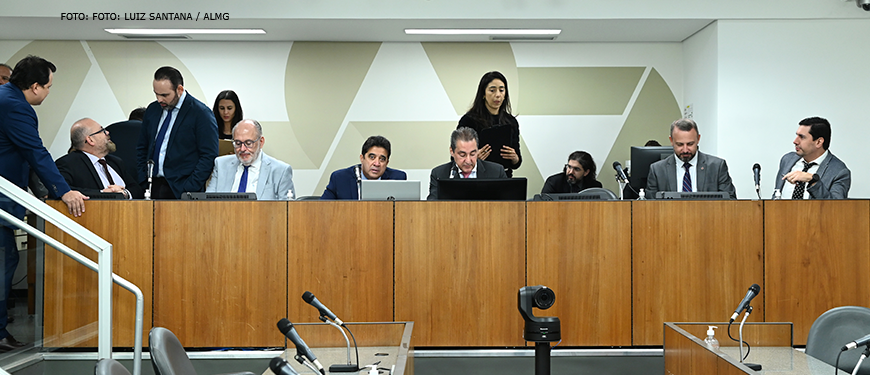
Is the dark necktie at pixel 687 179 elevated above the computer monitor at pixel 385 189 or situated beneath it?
elevated above

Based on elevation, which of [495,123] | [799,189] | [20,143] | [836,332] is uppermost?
[495,123]

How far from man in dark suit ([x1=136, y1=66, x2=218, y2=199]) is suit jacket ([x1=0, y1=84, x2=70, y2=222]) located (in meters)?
0.73

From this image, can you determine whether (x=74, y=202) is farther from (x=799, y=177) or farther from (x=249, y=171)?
(x=799, y=177)

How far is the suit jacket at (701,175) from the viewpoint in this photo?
434 cm

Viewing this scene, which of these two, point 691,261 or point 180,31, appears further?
point 180,31

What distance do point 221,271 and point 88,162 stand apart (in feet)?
4.95

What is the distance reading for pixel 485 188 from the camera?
3.63 metres

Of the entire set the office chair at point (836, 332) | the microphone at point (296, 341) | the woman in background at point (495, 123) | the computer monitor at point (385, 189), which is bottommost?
the office chair at point (836, 332)

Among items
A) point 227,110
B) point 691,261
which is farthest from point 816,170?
point 227,110

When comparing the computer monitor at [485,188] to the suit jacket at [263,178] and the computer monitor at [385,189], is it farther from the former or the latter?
the suit jacket at [263,178]

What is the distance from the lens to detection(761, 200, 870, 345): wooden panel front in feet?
11.6

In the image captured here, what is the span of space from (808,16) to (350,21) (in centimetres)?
418

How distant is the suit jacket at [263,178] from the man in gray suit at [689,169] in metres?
2.45

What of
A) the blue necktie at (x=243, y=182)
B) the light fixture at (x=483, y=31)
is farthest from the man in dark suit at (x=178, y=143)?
the light fixture at (x=483, y=31)
